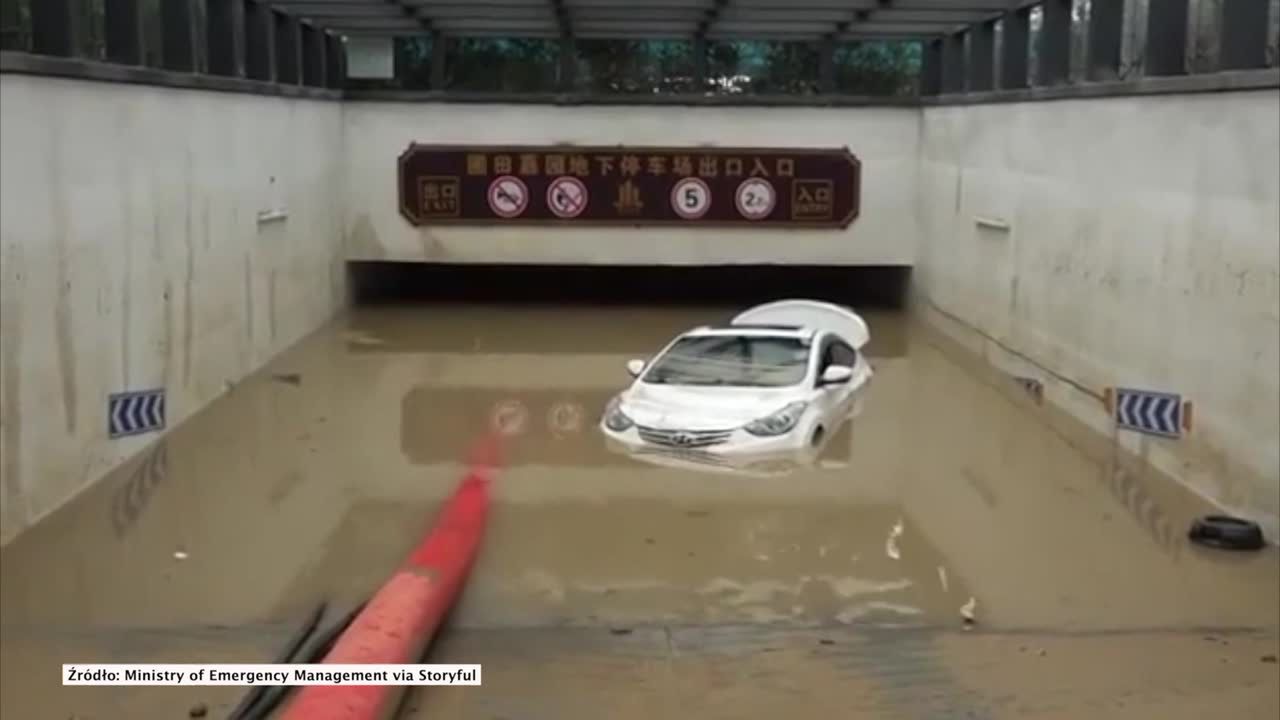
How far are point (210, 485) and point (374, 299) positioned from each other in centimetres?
1385

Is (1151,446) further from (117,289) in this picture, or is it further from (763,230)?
(763,230)

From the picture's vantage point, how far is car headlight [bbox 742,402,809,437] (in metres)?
14.0

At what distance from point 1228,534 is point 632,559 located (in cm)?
401

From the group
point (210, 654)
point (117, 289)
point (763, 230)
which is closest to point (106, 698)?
point (210, 654)

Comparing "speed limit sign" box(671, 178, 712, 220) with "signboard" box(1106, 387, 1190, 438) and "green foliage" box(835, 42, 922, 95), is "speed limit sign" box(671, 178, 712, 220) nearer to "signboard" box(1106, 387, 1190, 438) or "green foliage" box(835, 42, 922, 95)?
"green foliage" box(835, 42, 922, 95)

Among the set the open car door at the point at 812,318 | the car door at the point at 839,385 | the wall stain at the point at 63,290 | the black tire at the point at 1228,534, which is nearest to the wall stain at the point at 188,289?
the wall stain at the point at 63,290

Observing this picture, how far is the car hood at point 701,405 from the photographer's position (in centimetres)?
1408

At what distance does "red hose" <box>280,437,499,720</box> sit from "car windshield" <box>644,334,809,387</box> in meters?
3.31

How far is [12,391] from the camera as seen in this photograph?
11.0 meters

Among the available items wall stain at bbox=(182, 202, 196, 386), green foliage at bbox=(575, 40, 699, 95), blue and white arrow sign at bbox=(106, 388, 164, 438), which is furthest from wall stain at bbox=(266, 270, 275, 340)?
blue and white arrow sign at bbox=(106, 388, 164, 438)

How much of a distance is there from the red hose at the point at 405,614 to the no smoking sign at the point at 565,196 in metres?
13.3

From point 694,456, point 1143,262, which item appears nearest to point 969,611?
point 694,456

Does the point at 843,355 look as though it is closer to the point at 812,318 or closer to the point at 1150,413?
the point at 812,318

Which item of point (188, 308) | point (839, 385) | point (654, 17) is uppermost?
point (654, 17)
